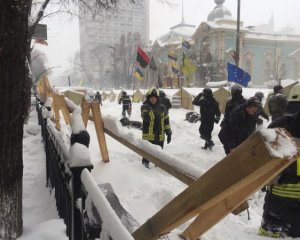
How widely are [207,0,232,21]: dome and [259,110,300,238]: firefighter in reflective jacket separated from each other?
2421 inches

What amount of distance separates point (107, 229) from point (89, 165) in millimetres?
691

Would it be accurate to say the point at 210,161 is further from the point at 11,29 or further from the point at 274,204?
the point at 11,29

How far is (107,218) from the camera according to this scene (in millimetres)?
1346

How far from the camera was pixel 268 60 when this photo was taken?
201 ft

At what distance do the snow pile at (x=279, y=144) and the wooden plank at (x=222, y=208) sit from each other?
13cm

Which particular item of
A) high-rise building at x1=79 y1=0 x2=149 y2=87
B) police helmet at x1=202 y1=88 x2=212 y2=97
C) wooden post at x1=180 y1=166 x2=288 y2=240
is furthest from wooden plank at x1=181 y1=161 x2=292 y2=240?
high-rise building at x1=79 y1=0 x2=149 y2=87

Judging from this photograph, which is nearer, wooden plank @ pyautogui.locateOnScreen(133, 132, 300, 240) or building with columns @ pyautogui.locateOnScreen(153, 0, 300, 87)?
wooden plank @ pyautogui.locateOnScreen(133, 132, 300, 240)

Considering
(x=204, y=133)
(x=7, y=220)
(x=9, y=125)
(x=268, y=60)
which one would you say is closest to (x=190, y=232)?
(x=9, y=125)

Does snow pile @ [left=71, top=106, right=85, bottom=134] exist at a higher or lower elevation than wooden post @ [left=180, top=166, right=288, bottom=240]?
higher

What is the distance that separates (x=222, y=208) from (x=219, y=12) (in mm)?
64749

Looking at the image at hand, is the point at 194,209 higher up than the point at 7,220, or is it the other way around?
the point at 194,209

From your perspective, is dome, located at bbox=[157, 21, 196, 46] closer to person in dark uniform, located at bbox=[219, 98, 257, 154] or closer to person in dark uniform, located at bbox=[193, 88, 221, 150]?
person in dark uniform, located at bbox=[193, 88, 221, 150]

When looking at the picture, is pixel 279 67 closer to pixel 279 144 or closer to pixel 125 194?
pixel 125 194

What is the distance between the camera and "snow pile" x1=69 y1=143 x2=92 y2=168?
1937 millimetres
